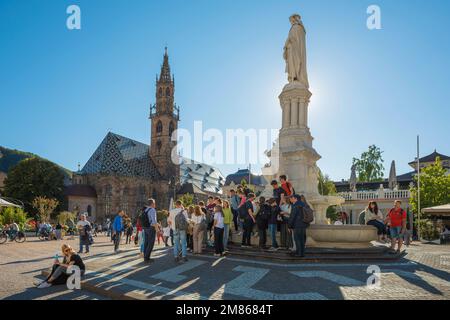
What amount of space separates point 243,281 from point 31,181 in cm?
5917

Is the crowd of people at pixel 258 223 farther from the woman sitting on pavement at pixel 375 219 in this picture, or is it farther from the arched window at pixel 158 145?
the arched window at pixel 158 145

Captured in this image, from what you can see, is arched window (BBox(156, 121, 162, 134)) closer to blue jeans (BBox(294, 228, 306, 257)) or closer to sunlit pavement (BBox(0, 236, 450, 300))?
sunlit pavement (BBox(0, 236, 450, 300))

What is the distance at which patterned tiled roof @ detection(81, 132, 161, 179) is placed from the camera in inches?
3029

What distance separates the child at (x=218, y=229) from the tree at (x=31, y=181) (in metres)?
52.9

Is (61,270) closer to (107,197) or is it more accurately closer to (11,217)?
(11,217)

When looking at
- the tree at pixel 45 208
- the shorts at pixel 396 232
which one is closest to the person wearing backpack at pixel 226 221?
the shorts at pixel 396 232

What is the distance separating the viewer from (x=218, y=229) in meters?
11.8

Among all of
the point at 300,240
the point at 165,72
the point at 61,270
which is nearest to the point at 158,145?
the point at 165,72

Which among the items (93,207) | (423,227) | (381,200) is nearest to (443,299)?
(423,227)

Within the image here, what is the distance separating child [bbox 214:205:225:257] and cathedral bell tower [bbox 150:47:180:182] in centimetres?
7431

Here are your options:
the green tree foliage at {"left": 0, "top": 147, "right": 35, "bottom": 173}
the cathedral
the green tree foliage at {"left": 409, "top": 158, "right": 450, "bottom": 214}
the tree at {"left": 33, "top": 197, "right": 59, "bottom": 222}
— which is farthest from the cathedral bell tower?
the green tree foliage at {"left": 0, "top": 147, "right": 35, "bottom": 173}

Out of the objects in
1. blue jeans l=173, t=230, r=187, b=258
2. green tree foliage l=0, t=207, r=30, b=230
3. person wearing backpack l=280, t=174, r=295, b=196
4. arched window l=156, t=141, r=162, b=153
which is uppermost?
arched window l=156, t=141, r=162, b=153
